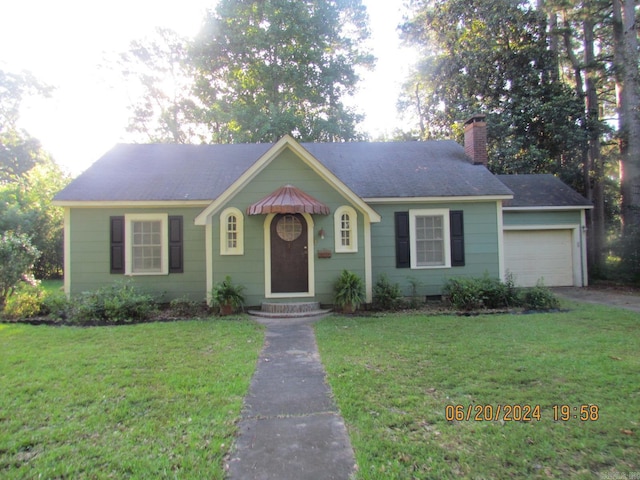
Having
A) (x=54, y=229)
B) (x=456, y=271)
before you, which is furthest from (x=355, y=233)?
(x=54, y=229)

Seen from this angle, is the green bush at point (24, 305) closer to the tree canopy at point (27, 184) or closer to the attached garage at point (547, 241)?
the tree canopy at point (27, 184)

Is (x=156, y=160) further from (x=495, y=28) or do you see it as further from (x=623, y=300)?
(x=495, y=28)

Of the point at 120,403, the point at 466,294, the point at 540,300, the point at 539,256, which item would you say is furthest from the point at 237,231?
the point at 539,256

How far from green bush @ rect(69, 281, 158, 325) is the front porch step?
2409mm

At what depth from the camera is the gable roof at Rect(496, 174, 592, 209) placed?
12625 mm

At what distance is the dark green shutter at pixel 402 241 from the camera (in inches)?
393

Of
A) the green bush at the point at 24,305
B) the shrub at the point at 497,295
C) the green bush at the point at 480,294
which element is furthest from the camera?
the shrub at the point at 497,295

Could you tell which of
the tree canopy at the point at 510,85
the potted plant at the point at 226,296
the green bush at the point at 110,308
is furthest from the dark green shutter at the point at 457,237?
the tree canopy at the point at 510,85

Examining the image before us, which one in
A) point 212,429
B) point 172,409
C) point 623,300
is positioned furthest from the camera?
point 623,300

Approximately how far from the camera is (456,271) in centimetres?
1006

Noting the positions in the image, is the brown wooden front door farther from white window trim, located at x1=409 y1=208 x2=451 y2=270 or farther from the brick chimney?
the brick chimney

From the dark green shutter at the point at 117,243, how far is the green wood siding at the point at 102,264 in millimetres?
112

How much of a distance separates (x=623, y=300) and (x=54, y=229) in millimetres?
21403

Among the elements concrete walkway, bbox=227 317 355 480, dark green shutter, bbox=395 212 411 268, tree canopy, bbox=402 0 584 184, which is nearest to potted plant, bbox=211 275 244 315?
concrete walkway, bbox=227 317 355 480
